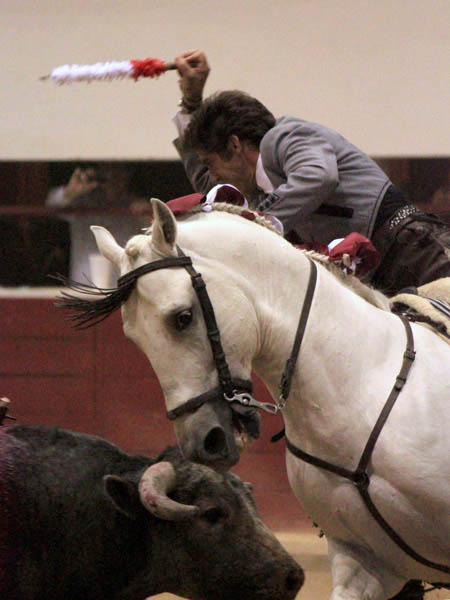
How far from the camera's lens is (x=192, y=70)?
2.84 m

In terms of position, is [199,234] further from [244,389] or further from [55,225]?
[55,225]

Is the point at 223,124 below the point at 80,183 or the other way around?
the other way around

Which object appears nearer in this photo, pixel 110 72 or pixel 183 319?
pixel 183 319

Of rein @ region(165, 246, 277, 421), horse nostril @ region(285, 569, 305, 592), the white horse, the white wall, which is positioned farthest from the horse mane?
the white wall

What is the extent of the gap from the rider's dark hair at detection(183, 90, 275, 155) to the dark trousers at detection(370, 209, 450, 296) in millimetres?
440

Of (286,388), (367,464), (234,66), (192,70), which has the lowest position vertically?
(234,66)

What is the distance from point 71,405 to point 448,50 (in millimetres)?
2707

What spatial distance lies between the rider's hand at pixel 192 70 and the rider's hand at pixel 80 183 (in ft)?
8.63

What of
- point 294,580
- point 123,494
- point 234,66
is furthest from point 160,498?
point 234,66

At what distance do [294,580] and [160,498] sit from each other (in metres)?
0.47

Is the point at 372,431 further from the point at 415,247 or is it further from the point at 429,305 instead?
the point at 415,247

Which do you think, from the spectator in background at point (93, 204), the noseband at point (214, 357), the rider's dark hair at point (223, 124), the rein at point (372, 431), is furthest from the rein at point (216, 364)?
the spectator in background at point (93, 204)

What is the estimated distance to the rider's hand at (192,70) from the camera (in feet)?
9.27

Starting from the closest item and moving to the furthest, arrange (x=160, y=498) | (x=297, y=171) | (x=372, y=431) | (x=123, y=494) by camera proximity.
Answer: (x=372, y=431)
(x=297, y=171)
(x=160, y=498)
(x=123, y=494)
